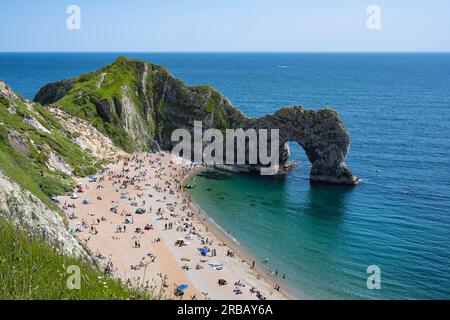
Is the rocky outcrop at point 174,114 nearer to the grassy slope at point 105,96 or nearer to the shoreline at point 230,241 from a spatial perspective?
the grassy slope at point 105,96

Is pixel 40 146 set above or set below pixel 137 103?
below

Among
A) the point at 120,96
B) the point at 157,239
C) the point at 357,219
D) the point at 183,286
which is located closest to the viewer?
the point at 183,286

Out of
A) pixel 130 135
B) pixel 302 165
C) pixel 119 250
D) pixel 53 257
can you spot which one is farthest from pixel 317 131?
pixel 53 257

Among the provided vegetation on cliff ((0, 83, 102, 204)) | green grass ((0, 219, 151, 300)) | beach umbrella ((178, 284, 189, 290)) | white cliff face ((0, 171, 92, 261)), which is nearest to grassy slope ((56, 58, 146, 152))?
vegetation on cliff ((0, 83, 102, 204))

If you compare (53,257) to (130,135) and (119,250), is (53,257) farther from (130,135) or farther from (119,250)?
(130,135)

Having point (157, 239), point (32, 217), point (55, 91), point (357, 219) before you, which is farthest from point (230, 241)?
point (55, 91)

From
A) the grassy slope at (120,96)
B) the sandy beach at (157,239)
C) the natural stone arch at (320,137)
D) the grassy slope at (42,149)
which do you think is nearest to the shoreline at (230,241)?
the sandy beach at (157,239)

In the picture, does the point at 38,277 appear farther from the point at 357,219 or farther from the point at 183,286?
the point at 357,219
